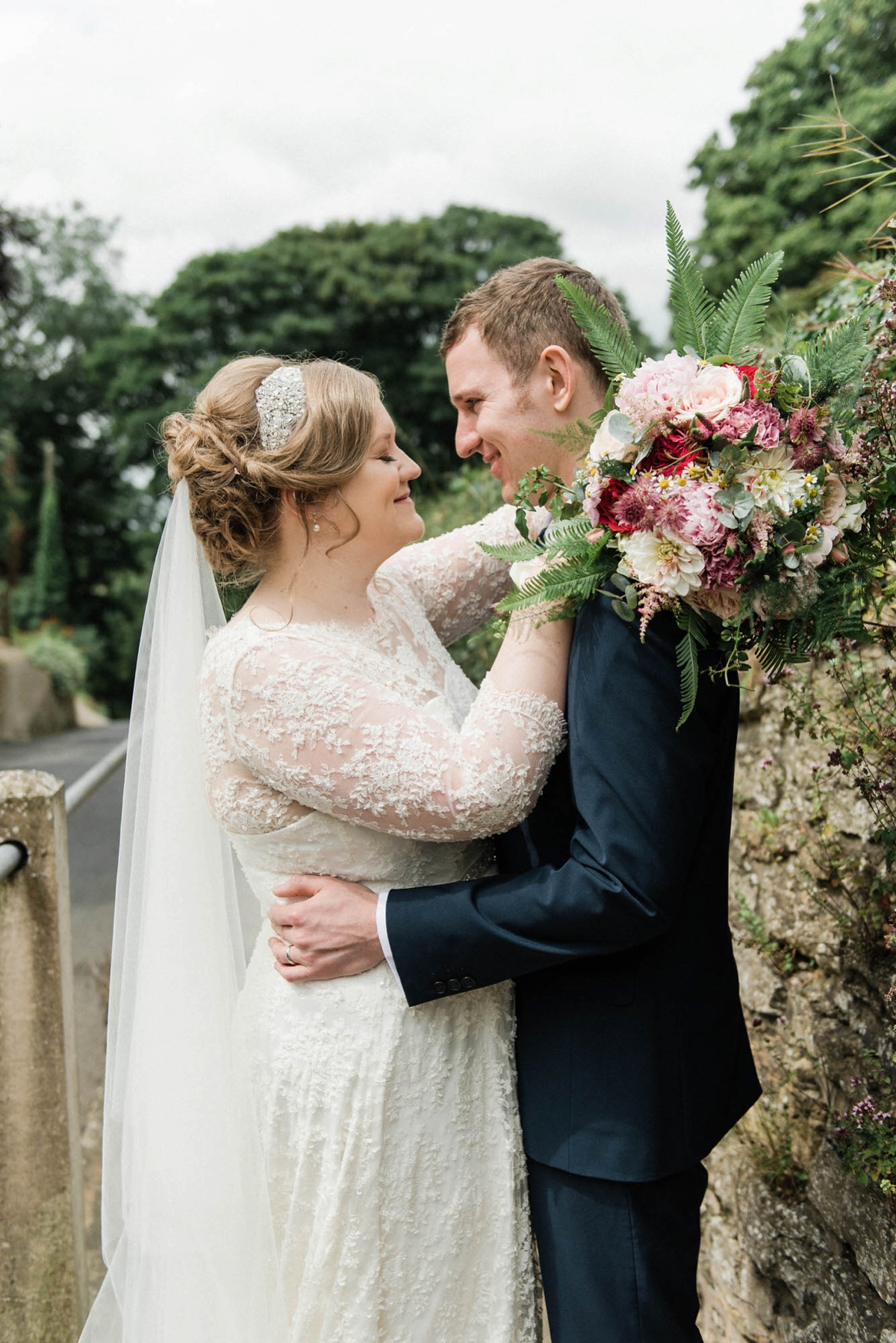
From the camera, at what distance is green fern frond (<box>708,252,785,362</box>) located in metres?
1.84

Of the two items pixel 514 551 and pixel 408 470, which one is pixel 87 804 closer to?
pixel 408 470

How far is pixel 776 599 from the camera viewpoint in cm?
173

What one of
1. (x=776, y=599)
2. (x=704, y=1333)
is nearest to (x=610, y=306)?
(x=776, y=599)

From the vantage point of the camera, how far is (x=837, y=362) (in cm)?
181

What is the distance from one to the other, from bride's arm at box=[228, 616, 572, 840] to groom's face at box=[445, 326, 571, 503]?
49cm

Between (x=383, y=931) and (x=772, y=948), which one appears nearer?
(x=383, y=931)

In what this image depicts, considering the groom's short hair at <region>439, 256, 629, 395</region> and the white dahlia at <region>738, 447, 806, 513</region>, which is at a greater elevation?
the groom's short hair at <region>439, 256, 629, 395</region>

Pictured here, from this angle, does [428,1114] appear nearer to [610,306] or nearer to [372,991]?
[372,991]

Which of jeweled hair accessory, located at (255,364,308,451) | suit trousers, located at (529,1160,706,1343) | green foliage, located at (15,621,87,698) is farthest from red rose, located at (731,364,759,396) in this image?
green foliage, located at (15,621,87,698)

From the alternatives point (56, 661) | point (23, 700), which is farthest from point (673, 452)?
point (56, 661)

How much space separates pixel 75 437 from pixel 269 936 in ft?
119

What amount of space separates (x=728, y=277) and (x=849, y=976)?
11.9 m

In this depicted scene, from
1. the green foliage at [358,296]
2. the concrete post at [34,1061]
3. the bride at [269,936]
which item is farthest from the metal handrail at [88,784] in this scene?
the green foliage at [358,296]

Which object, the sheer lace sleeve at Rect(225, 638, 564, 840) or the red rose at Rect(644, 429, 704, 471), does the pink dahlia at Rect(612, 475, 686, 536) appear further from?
the sheer lace sleeve at Rect(225, 638, 564, 840)
